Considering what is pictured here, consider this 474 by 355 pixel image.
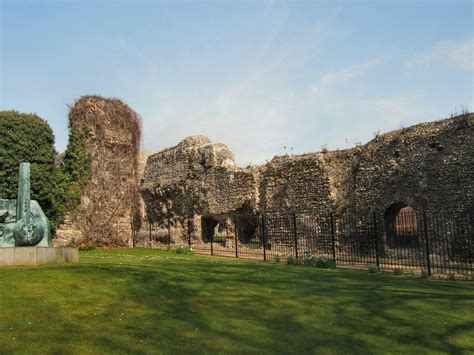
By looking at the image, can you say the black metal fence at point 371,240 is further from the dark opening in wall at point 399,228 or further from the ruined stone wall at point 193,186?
the ruined stone wall at point 193,186

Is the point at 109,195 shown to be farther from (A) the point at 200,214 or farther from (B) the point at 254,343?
(B) the point at 254,343

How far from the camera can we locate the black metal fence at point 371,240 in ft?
52.6

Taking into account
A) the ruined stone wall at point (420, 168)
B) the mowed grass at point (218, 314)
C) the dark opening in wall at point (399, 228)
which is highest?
the ruined stone wall at point (420, 168)

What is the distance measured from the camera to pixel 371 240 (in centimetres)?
1948

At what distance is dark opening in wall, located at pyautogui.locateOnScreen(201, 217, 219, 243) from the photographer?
1091 inches

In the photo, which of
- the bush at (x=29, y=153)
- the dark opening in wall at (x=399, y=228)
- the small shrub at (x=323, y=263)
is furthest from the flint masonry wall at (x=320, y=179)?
the bush at (x=29, y=153)

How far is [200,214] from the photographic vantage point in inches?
1083

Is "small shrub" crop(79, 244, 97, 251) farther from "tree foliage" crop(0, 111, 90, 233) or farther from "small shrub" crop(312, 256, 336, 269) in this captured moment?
"small shrub" crop(312, 256, 336, 269)

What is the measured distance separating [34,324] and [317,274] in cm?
665

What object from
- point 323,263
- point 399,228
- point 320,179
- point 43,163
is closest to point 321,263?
point 323,263

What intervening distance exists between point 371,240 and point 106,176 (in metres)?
14.5

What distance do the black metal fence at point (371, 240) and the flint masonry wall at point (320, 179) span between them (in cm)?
58

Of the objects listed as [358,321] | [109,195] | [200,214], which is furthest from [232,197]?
[358,321]

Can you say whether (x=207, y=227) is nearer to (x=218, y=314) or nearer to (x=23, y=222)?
(x=23, y=222)
